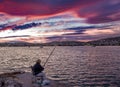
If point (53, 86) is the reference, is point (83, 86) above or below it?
below

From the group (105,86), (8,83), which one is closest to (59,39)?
(8,83)

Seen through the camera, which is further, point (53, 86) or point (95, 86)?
point (95, 86)

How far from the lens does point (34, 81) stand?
28.0 m

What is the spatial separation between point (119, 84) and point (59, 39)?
1347 cm

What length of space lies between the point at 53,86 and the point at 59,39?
669 cm

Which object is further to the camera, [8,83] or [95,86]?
[95,86]

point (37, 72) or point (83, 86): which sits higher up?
point (37, 72)

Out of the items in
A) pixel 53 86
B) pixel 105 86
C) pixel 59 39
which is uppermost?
pixel 59 39

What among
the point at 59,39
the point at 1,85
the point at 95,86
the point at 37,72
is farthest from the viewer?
the point at 95,86

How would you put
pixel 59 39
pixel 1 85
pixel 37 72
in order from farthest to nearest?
1. pixel 59 39
2. pixel 37 72
3. pixel 1 85

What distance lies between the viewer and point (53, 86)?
2834cm

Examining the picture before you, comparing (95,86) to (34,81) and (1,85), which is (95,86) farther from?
(1,85)

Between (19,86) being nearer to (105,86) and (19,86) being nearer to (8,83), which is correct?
(8,83)

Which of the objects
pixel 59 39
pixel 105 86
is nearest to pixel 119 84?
pixel 105 86
